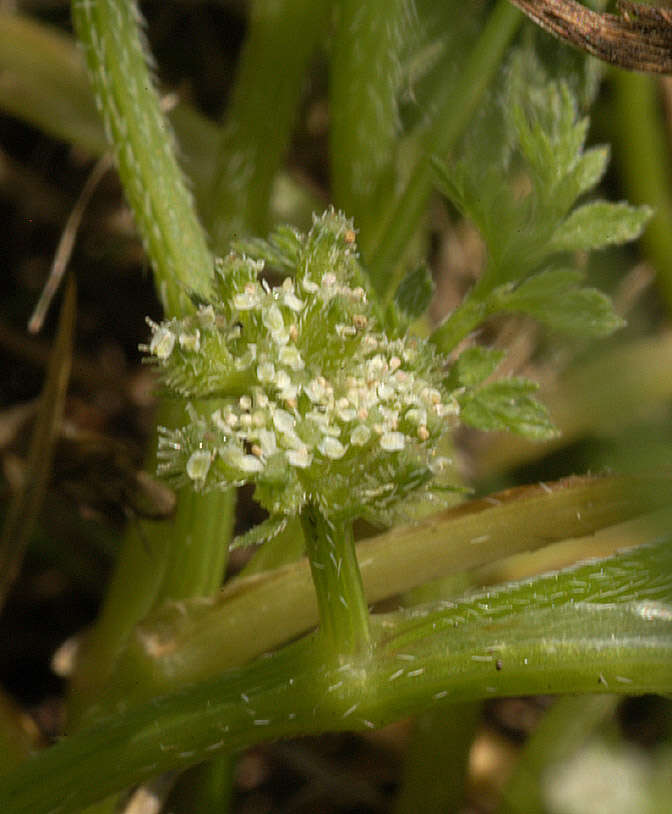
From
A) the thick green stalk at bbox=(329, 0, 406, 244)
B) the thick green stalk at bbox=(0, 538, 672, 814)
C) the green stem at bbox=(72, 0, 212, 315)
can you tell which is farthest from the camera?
the thick green stalk at bbox=(329, 0, 406, 244)

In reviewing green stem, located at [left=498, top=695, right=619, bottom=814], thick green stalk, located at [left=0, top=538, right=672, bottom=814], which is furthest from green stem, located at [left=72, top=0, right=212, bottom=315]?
green stem, located at [left=498, top=695, right=619, bottom=814]

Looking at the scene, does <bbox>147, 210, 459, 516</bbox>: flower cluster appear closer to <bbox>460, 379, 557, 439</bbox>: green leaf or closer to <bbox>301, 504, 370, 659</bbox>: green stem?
<bbox>301, 504, 370, 659</bbox>: green stem

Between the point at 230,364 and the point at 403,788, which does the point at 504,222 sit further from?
the point at 403,788

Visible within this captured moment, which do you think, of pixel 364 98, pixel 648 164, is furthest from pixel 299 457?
pixel 648 164

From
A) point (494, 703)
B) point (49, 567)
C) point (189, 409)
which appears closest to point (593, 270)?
point (494, 703)

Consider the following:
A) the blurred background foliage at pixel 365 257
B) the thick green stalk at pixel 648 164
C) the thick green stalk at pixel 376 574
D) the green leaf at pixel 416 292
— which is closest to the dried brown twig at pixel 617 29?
the blurred background foliage at pixel 365 257

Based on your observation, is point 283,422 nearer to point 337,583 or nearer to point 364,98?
point 337,583
